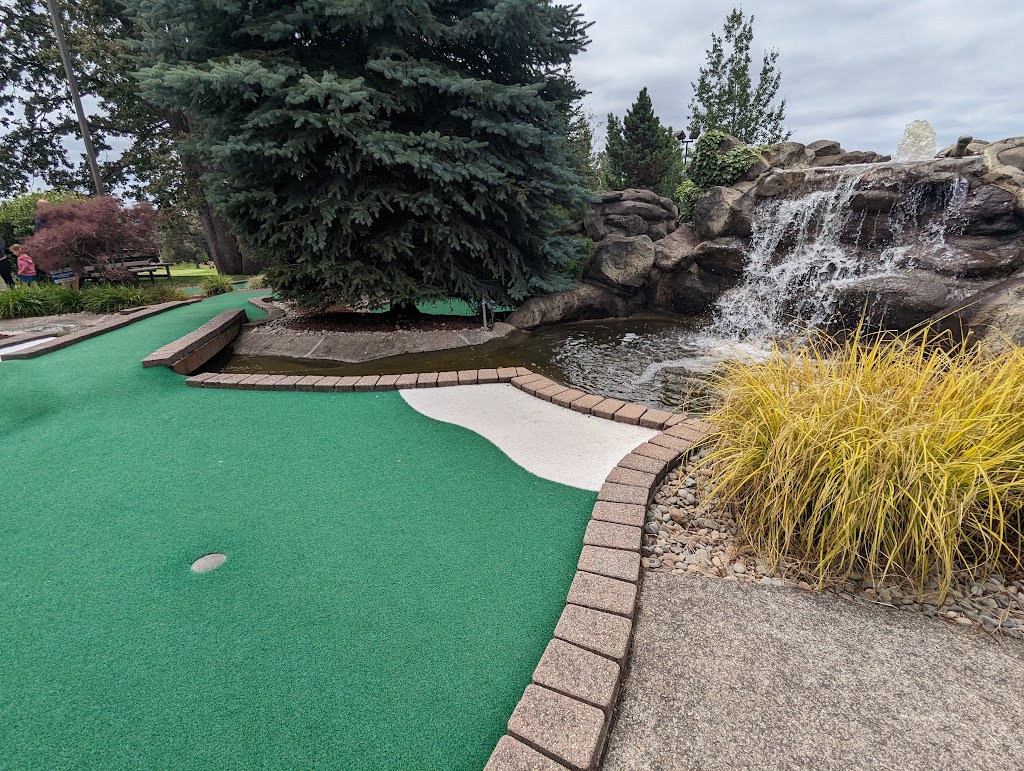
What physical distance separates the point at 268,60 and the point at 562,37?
358 centimetres

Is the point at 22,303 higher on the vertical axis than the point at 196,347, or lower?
higher

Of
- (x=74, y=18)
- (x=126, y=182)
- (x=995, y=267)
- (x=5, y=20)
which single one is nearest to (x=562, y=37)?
(x=995, y=267)

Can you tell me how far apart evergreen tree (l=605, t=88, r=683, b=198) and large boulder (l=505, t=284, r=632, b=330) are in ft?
29.2

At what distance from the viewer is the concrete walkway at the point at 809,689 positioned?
1226 millimetres

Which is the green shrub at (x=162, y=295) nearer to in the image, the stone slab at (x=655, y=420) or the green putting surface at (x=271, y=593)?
the green putting surface at (x=271, y=593)

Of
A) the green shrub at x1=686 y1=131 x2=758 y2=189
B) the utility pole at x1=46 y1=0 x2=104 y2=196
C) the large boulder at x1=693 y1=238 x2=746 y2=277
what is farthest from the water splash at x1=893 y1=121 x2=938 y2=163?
the utility pole at x1=46 y1=0 x2=104 y2=196

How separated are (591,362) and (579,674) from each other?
4.17 meters

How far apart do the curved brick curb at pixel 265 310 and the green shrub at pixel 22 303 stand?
2.94 m

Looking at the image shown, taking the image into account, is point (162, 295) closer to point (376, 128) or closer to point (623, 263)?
point (376, 128)

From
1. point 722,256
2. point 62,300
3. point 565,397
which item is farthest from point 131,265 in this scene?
point 722,256

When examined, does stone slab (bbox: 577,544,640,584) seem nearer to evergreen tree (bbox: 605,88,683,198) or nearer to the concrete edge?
the concrete edge

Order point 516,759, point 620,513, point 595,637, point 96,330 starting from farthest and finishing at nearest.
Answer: point 96,330
point 620,513
point 595,637
point 516,759

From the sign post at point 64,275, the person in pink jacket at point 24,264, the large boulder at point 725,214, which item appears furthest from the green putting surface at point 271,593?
the person in pink jacket at point 24,264

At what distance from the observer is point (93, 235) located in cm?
816
